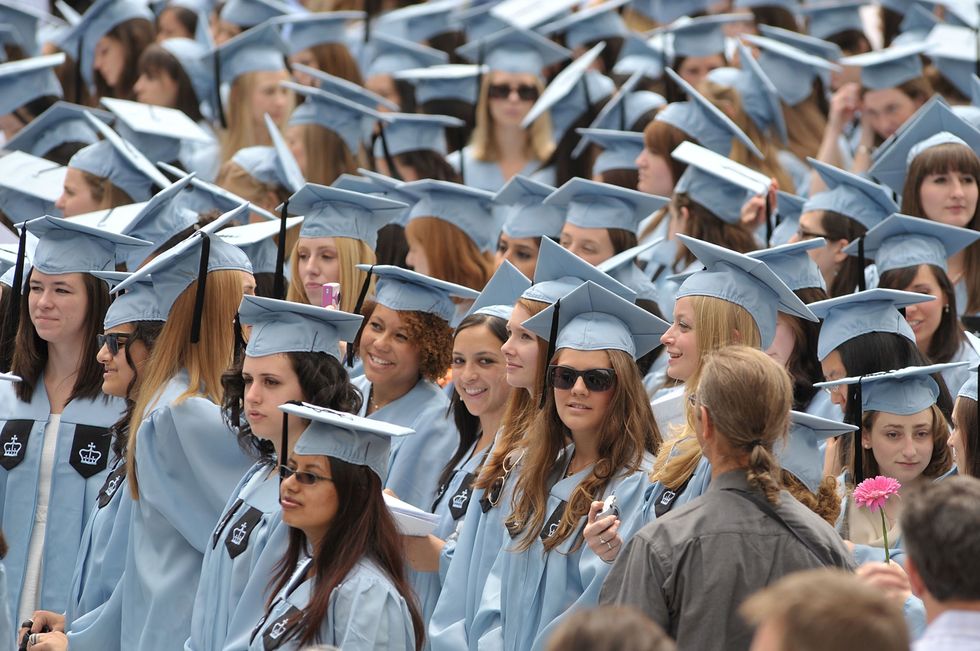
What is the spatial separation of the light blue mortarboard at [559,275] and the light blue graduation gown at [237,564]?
113cm

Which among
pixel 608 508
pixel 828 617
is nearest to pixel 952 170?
pixel 608 508

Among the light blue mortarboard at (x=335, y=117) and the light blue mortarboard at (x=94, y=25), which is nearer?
the light blue mortarboard at (x=335, y=117)

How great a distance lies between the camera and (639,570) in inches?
148

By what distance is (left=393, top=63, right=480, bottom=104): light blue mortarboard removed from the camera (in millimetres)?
10094

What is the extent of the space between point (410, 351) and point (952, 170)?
254 cm

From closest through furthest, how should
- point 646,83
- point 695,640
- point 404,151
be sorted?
point 695,640 → point 404,151 → point 646,83

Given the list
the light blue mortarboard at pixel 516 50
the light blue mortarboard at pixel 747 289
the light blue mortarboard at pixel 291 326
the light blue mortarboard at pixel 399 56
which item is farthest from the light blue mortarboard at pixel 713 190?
the light blue mortarboard at pixel 399 56

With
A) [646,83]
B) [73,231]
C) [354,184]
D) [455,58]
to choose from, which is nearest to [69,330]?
[73,231]

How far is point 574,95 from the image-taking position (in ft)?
31.9

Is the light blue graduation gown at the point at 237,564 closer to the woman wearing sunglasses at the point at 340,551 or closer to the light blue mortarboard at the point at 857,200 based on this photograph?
the woman wearing sunglasses at the point at 340,551

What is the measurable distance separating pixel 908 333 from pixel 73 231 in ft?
10.6

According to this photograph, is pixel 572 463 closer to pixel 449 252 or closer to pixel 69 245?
pixel 69 245

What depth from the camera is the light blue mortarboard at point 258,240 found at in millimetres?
6410

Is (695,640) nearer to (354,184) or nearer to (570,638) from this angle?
(570,638)
